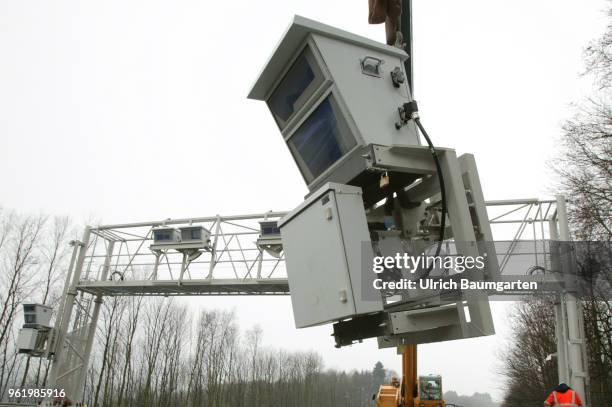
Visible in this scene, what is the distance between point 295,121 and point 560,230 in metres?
9.54

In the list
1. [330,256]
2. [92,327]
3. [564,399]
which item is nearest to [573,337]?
[564,399]

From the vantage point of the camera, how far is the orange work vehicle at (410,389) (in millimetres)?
7234

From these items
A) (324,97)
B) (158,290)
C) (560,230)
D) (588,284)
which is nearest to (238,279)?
(158,290)

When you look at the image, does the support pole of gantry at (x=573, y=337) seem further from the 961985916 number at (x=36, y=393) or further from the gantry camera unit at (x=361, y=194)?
the 961985916 number at (x=36, y=393)

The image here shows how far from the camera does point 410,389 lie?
7.75 m

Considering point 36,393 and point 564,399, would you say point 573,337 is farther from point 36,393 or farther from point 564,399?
point 36,393

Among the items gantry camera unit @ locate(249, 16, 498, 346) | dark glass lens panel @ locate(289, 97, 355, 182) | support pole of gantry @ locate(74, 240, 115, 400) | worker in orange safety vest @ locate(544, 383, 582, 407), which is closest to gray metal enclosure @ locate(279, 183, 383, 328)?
gantry camera unit @ locate(249, 16, 498, 346)

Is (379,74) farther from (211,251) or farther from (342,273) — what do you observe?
(211,251)

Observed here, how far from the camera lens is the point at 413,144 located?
12.4ft

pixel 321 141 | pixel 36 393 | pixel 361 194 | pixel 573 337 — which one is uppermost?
pixel 321 141

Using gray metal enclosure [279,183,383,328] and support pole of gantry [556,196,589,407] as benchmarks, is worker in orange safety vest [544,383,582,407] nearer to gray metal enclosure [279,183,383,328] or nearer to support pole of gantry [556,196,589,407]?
support pole of gantry [556,196,589,407]

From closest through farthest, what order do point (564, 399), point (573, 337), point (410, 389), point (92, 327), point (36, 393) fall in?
point (410, 389) → point (564, 399) → point (573, 337) → point (92, 327) → point (36, 393)

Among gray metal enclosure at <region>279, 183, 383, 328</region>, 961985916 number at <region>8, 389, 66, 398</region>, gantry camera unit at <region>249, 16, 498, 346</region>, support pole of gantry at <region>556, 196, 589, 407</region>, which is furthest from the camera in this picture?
961985916 number at <region>8, 389, 66, 398</region>

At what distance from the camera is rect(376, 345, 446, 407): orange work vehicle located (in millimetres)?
7234
